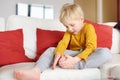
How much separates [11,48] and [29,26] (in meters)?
0.30

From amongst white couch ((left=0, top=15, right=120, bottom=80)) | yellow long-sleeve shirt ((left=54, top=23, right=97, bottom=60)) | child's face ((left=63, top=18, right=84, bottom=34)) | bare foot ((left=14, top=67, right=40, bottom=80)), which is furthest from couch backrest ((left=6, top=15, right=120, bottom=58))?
bare foot ((left=14, top=67, right=40, bottom=80))

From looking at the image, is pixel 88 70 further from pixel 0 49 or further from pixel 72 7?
pixel 0 49

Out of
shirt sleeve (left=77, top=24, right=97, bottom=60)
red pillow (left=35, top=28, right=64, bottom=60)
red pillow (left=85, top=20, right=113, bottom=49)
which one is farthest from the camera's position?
red pillow (left=85, top=20, right=113, bottom=49)

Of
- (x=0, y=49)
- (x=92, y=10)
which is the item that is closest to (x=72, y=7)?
(x=0, y=49)

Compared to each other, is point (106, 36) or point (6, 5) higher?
point (6, 5)

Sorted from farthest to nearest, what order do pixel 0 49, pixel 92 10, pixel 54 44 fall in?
pixel 92 10 < pixel 54 44 < pixel 0 49

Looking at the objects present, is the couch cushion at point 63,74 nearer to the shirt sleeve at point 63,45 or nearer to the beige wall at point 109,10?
the shirt sleeve at point 63,45

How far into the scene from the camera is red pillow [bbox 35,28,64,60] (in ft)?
7.11

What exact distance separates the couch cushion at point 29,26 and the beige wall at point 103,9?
231cm

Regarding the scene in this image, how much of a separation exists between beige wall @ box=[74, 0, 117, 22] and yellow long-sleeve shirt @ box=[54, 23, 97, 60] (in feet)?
Answer: 8.19

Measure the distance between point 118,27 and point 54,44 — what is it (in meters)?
0.71

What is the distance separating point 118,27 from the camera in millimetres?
2521

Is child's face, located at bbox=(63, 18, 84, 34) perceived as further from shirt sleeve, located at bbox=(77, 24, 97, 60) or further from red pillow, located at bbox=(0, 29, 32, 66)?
red pillow, located at bbox=(0, 29, 32, 66)

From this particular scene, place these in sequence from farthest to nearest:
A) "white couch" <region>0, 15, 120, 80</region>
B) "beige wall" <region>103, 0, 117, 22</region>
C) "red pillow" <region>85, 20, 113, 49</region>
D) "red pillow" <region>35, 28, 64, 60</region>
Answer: "beige wall" <region>103, 0, 117, 22</region> < "red pillow" <region>85, 20, 113, 49</region> < "red pillow" <region>35, 28, 64, 60</region> < "white couch" <region>0, 15, 120, 80</region>
